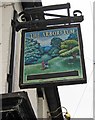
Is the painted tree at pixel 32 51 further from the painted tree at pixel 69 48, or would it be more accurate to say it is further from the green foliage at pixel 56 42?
the painted tree at pixel 69 48

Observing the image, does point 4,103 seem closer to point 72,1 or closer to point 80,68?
point 80,68

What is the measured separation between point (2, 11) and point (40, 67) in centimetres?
147

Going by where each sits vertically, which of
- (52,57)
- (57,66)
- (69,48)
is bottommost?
(57,66)

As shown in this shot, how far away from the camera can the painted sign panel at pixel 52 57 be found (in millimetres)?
3584

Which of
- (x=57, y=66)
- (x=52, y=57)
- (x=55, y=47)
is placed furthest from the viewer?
(x=55, y=47)

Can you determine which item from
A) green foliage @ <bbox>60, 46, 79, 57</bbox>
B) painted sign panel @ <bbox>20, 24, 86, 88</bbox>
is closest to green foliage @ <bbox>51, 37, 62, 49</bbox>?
painted sign panel @ <bbox>20, 24, 86, 88</bbox>

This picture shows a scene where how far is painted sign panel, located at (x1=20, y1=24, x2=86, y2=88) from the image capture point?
3.58 metres

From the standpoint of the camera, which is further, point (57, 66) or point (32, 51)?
point (32, 51)

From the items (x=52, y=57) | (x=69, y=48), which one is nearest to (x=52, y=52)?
(x=52, y=57)

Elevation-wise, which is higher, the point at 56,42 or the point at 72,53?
the point at 56,42

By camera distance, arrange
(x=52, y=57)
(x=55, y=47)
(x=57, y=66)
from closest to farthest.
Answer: (x=57, y=66) < (x=52, y=57) < (x=55, y=47)

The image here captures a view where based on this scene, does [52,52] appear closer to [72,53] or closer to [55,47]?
[55,47]

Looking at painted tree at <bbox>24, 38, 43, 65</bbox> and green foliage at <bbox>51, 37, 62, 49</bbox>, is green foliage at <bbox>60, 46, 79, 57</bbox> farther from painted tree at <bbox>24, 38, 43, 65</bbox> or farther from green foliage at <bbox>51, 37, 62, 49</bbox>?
painted tree at <bbox>24, 38, 43, 65</bbox>

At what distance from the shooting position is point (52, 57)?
386cm
